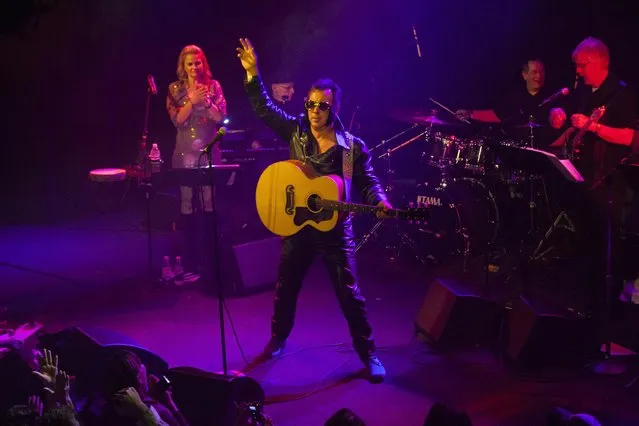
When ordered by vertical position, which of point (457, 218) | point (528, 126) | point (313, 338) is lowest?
point (313, 338)

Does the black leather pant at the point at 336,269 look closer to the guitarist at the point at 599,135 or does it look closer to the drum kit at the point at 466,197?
the guitarist at the point at 599,135

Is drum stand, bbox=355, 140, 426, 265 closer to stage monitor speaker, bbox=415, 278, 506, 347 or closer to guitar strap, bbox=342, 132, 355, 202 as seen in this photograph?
stage monitor speaker, bbox=415, 278, 506, 347

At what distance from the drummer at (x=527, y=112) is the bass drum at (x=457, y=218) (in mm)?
1003

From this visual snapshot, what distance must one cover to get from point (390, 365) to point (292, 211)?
171cm

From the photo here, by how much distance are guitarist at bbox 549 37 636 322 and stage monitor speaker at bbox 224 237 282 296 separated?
357 centimetres

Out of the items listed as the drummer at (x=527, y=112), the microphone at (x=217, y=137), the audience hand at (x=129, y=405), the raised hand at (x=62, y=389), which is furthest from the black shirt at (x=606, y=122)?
the raised hand at (x=62, y=389)

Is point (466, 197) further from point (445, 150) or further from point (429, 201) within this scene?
point (445, 150)

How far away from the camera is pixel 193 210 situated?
352 inches

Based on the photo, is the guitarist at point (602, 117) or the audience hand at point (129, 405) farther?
the guitarist at point (602, 117)

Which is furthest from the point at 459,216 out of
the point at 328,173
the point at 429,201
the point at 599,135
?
the point at 328,173

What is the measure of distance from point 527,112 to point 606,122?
3288mm

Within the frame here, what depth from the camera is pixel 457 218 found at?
31.6 feet

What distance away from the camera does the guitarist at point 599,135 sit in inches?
263

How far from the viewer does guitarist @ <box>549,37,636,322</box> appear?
6680 millimetres
